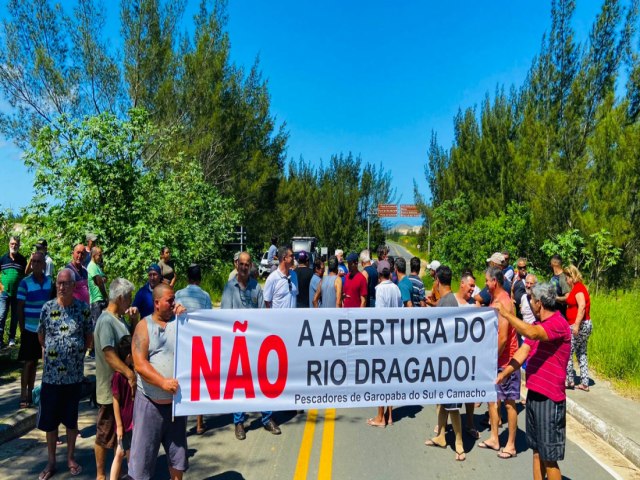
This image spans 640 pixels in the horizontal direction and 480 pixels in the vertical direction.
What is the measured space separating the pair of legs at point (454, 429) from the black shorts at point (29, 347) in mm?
4838

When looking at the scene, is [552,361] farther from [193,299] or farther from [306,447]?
[193,299]

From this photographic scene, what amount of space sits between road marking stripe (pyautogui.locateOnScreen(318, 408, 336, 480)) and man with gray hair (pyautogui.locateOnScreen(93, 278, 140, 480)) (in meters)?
1.96

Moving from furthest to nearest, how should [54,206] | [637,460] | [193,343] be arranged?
1. [54,206]
2. [637,460]
3. [193,343]

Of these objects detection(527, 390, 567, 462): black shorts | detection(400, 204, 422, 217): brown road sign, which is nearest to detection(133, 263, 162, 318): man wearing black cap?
detection(527, 390, 567, 462): black shorts

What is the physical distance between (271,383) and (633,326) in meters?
8.36

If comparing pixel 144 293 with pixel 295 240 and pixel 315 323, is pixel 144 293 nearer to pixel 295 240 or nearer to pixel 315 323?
pixel 315 323

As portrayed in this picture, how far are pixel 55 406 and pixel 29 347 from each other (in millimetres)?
1915

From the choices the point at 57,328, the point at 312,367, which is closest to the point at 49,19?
the point at 57,328

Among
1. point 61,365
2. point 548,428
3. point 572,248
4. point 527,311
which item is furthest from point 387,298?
point 572,248

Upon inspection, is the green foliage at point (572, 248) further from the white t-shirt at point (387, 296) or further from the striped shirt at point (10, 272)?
the striped shirt at point (10, 272)

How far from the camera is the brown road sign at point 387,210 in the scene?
166 feet

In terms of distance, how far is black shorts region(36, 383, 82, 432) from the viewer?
4758 mm

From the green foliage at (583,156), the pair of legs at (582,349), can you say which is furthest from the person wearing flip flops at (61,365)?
the green foliage at (583,156)

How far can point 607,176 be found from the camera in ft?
58.1
